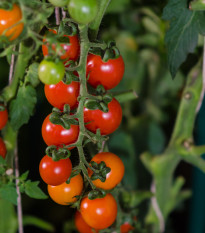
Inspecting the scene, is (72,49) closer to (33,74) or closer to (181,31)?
(33,74)

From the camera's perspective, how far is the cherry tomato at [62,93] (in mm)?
399

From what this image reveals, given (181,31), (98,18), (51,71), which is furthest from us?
(181,31)

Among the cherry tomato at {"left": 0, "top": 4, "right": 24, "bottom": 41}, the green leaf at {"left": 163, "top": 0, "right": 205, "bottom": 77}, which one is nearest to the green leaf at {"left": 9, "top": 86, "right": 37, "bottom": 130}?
the cherry tomato at {"left": 0, "top": 4, "right": 24, "bottom": 41}

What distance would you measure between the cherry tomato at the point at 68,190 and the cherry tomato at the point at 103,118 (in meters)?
0.07

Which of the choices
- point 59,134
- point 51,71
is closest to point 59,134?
point 59,134

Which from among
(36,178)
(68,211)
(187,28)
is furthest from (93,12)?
(68,211)

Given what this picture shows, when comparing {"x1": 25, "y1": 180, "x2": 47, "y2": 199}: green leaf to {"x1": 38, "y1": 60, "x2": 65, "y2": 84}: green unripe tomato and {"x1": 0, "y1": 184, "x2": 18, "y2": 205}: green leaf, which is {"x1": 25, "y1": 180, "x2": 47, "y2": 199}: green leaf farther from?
{"x1": 38, "y1": 60, "x2": 65, "y2": 84}: green unripe tomato

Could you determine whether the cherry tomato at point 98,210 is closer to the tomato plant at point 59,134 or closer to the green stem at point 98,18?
the tomato plant at point 59,134

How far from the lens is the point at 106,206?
0.45 meters

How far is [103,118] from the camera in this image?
42 centimetres

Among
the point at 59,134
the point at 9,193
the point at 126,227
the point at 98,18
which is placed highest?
the point at 98,18

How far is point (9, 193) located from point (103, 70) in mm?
216

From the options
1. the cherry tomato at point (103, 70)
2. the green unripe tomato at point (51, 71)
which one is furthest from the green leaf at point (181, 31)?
the green unripe tomato at point (51, 71)

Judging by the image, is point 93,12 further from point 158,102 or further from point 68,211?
point 68,211
